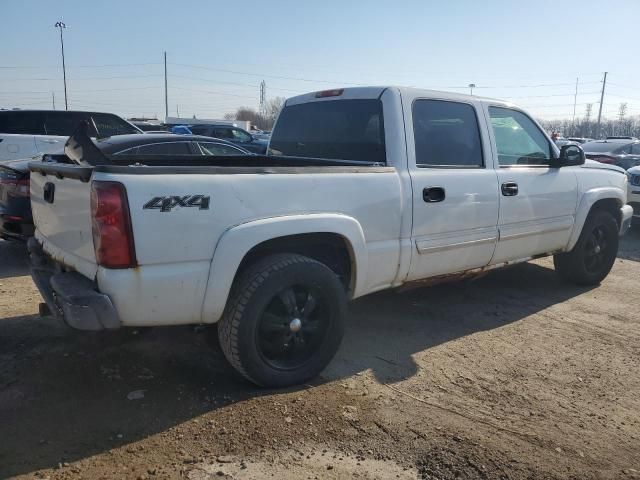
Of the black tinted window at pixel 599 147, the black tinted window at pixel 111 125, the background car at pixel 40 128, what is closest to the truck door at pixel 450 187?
the background car at pixel 40 128

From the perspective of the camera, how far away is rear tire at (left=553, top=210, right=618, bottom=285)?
578 cm

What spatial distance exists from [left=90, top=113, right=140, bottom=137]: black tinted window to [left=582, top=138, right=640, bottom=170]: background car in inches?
375

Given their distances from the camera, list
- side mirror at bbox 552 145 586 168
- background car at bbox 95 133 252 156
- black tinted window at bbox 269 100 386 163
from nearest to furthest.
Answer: black tinted window at bbox 269 100 386 163 < side mirror at bbox 552 145 586 168 < background car at bbox 95 133 252 156

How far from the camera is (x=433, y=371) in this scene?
385 cm

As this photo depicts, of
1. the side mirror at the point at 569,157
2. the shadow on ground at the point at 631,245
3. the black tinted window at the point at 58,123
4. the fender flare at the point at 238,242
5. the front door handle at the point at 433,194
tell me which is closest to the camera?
the fender flare at the point at 238,242

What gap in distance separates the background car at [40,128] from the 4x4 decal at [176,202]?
7232 millimetres

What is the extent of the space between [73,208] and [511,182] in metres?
3.44

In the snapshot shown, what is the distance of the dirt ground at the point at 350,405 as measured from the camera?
276 centimetres

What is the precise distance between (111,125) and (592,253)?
8.54 metres

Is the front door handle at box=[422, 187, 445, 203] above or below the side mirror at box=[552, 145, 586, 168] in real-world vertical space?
below

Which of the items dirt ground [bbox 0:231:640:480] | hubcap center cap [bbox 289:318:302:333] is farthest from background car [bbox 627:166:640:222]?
hubcap center cap [bbox 289:318:302:333]

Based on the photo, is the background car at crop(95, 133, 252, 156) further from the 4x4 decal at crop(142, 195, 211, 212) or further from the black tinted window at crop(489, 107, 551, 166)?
the 4x4 decal at crop(142, 195, 211, 212)

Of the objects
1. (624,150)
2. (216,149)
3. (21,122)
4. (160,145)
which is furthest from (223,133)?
(624,150)

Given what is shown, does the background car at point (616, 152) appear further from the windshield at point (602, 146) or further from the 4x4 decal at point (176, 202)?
the 4x4 decal at point (176, 202)
